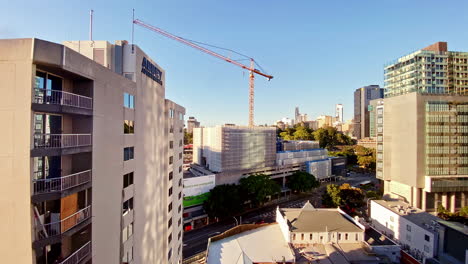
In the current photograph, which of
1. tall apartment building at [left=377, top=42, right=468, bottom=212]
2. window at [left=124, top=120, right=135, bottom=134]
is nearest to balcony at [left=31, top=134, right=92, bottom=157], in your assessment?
window at [left=124, top=120, right=135, bottom=134]

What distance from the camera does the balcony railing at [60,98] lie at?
332 inches

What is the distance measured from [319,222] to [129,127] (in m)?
28.5

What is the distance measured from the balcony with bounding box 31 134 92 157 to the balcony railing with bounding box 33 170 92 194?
3.29ft

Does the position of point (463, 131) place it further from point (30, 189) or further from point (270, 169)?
point (30, 189)

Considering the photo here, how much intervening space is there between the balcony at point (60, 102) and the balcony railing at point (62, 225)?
431 cm

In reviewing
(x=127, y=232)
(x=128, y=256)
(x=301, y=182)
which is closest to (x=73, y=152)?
(x=127, y=232)

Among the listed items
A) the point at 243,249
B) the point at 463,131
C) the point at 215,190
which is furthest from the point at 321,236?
the point at 463,131

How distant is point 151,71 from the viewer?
60.8 feet

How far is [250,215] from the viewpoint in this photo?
54969 mm

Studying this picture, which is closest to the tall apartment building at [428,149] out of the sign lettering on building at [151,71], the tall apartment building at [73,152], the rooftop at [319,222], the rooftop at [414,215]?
the rooftop at [414,215]

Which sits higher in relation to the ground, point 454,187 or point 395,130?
point 395,130

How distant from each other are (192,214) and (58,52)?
151ft

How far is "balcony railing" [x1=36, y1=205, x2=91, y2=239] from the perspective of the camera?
8.34 m

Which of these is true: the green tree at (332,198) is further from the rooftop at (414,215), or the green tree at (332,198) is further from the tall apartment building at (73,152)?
the tall apartment building at (73,152)
